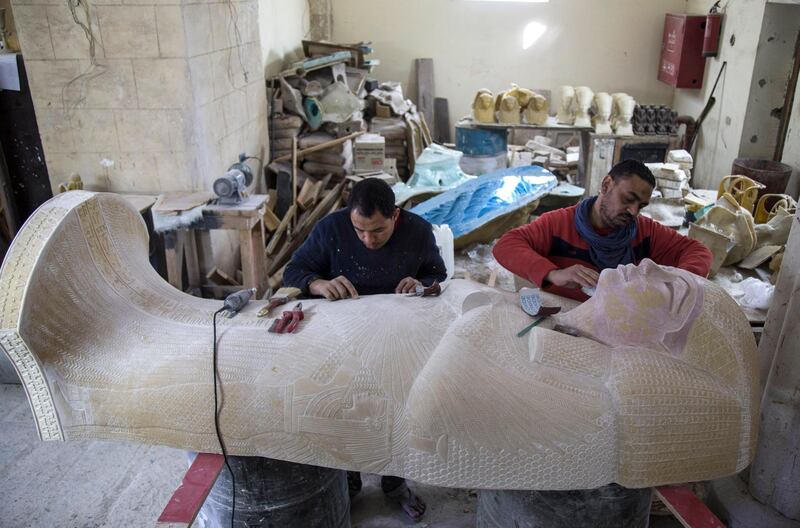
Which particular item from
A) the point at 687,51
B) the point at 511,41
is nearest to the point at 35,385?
the point at 687,51

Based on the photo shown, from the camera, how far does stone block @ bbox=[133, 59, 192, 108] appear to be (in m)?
4.36

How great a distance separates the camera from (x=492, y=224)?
16.3 ft

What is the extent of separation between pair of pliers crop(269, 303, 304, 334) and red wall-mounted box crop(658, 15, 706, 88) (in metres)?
7.93

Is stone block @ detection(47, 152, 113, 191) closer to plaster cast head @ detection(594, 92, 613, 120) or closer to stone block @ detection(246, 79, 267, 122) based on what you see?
stone block @ detection(246, 79, 267, 122)

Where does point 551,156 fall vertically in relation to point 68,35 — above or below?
below

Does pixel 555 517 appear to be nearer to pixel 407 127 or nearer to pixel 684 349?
pixel 684 349

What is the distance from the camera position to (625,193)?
2.54m

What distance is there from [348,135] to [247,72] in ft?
5.00

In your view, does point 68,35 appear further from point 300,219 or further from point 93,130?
point 300,219

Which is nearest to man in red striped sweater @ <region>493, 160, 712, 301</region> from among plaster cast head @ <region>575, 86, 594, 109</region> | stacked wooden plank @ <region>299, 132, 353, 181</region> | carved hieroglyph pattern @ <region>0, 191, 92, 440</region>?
carved hieroglyph pattern @ <region>0, 191, 92, 440</region>

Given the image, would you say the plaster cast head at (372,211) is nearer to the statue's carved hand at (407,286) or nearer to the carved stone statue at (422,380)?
the statue's carved hand at (407,286)

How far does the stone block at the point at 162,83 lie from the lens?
14.3ft

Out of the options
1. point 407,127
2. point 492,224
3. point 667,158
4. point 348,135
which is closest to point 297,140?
point 348,135

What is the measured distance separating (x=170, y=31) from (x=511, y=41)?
640cm
